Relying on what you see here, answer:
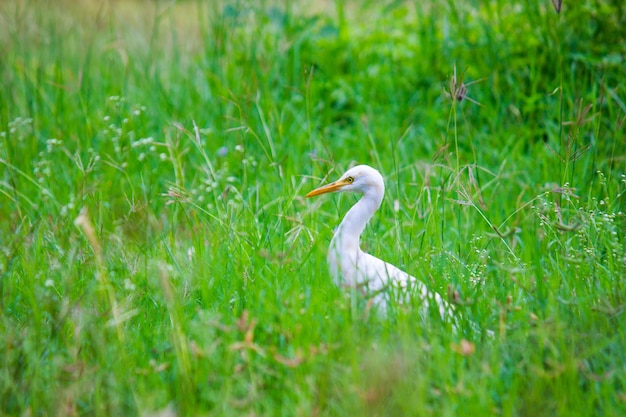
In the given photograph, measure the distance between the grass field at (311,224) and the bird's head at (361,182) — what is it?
0.53ft

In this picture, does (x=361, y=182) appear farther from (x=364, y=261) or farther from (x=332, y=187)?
(x=364, y=261)

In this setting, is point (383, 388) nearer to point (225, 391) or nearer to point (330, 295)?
point (225, 391)

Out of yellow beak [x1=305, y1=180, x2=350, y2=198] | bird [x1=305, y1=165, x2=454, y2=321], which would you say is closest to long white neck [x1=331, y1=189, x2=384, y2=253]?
bird [x1=305, y1=165, x2=454, y2=321]

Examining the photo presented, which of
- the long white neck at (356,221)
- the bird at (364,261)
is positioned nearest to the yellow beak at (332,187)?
the bird at (364,261)

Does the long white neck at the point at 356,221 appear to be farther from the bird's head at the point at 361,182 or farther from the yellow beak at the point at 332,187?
the yellow beak at the point at 332,187

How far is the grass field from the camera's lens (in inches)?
86.1

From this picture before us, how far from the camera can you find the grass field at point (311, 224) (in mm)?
2188

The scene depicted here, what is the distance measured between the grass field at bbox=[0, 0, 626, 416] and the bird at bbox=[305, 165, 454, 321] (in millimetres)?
70

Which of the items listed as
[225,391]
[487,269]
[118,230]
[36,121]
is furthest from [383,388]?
[36,121]

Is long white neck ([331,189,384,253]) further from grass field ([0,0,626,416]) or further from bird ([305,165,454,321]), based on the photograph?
grass field ([0,0,626,416])

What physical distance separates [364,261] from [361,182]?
1.23ft

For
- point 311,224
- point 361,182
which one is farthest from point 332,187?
point 311,224

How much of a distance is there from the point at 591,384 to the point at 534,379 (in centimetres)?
18

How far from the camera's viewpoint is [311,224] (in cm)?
338
